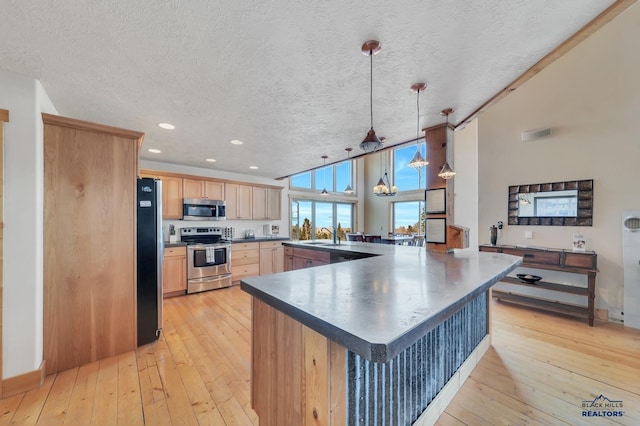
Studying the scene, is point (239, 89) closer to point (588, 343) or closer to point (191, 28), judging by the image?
point (191, 28)

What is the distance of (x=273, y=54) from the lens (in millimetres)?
1627

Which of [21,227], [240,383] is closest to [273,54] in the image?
[21,227]

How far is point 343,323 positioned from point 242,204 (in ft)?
16.7

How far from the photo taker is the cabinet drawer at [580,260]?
9.94ft

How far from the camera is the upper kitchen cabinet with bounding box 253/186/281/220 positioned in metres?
5.77

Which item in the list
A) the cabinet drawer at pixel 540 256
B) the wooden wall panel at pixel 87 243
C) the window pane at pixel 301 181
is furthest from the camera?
the window pane at pixel 301 181

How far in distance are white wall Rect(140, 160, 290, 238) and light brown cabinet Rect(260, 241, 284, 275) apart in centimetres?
61

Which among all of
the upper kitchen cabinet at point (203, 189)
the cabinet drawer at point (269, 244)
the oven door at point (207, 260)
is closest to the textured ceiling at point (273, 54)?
the upper kitchen cabinet at point (203, 189)

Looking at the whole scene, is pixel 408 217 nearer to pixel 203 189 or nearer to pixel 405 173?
pixel 405 173

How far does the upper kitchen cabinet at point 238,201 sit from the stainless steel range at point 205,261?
2.20 feet

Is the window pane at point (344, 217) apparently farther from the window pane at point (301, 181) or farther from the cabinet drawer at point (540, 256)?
the cabinet drawer at point (540, 256)

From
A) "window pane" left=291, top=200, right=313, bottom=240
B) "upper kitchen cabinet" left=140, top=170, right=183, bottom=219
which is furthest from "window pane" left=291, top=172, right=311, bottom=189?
"upper kitchen cabinet" left=140, top=170, right=183, bottom=219

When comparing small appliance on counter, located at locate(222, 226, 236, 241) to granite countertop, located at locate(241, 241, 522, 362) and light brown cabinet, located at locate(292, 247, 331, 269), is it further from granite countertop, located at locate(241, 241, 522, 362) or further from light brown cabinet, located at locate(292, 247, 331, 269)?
granite countertop, located at locate(241, 241, 522, 362)

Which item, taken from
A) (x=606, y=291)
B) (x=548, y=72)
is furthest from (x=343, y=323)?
(x=548, y=72)
